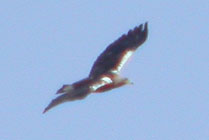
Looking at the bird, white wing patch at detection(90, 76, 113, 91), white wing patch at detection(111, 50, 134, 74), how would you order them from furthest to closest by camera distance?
1. white wing patch at detection(111, 50, 134, 74)
2. the bird
3. white wing patch at detection(90, 76, 113, 91)

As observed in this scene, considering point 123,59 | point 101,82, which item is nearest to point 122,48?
point 123,59

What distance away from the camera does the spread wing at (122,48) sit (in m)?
34.6

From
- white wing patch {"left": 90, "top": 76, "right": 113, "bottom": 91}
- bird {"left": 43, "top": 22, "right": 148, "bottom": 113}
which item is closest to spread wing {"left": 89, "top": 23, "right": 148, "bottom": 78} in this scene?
bird {"left": 43, "top": 22, "right": 148, "bottom": 113}

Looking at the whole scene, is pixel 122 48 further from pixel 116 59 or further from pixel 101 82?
pixel 101 82

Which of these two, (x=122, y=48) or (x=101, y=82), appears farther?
(x=122, y=48)

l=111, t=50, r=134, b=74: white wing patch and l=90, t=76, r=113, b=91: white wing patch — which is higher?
l=111, t=50, r=134, b=74: white wing patch

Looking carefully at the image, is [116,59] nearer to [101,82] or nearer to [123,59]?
[123,59]

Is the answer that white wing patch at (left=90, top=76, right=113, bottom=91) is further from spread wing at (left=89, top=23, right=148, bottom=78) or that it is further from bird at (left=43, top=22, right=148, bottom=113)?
spread wing at (left=89, top=23, right=148, bottom=78)

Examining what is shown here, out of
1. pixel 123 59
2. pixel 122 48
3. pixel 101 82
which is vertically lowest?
pixel 101 82

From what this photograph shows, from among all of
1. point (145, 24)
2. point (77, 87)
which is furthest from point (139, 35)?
point (77, 87)

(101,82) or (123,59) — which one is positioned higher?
(123,59)

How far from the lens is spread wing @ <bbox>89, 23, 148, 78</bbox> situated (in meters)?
34.6

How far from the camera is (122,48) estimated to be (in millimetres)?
34781

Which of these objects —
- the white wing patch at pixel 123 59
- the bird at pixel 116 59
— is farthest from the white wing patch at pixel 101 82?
the white wing patch at pixel 123 59
